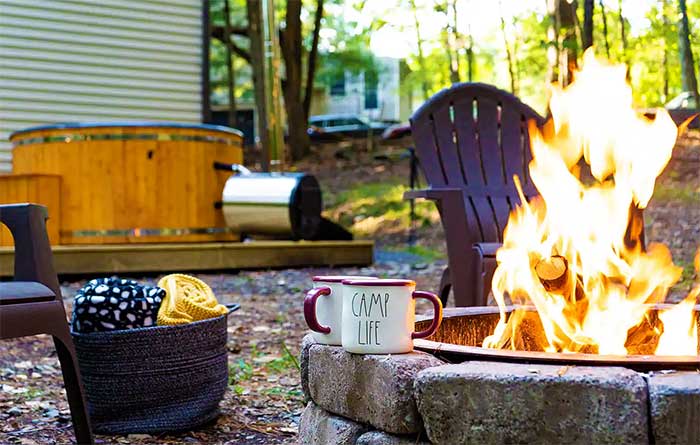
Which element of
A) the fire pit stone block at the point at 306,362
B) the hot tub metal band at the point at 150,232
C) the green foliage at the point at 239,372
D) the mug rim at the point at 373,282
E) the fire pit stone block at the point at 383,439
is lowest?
the green foliage at the point at 239,372

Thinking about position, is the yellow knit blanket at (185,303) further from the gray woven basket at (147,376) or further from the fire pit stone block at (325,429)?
the fire pit stone block at (325,429)

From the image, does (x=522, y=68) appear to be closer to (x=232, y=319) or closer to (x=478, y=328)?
(x=232, y=319)

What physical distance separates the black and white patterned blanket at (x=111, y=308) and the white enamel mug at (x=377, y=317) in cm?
102

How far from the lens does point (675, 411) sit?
144 cm

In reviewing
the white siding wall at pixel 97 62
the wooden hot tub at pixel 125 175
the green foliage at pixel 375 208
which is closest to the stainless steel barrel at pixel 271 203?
the wooden hot tub at pixel 125 175

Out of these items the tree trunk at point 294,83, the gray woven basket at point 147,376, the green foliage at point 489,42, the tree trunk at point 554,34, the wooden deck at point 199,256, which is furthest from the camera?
the tree trunk at point 294,83

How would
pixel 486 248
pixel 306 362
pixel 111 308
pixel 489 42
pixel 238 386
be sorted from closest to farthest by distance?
pixel 306 362, pixel 111 308, pixel 238 386, pixel 486 248, pixel 489 42

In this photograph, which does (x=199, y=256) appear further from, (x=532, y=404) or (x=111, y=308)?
(x=532, y=404)

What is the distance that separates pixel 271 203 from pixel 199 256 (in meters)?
0.69

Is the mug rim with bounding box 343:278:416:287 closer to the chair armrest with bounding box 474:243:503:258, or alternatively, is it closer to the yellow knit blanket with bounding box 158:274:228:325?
the yellow knit blanket with bounding box 158:274:228:325

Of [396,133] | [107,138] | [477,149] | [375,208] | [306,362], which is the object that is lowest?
[375,208]

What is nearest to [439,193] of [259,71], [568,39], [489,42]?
A: [568,39]

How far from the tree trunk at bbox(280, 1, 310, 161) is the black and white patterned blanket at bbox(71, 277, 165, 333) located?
12.5 meters

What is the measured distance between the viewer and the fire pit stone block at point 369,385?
1.67m
